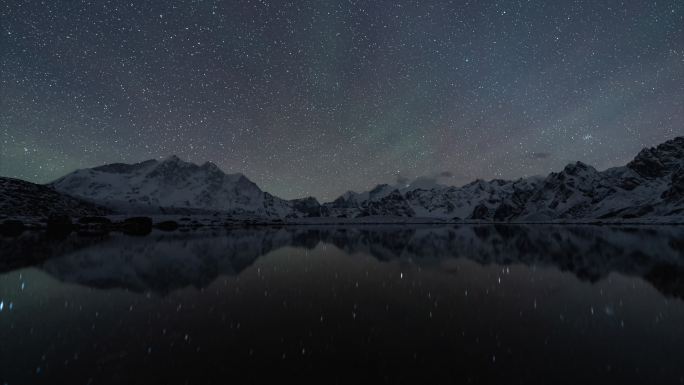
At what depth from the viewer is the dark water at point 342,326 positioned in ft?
34.9

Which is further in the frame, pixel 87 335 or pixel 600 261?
pixel 600 261

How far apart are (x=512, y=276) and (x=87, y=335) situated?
29.0 metres

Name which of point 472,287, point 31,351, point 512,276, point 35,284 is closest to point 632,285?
point 512,276

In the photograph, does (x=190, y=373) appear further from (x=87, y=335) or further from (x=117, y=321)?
(x=117, y=321)

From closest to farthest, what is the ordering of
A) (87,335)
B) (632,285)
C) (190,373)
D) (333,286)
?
1. (190,373)
2. (87,335)
3. (632,285)
4. (333,286)

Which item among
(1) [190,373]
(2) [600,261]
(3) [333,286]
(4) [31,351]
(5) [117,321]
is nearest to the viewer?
(1) [190,373]

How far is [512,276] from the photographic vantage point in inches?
1111

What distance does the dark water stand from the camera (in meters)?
10.6

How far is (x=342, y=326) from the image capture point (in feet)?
50.8

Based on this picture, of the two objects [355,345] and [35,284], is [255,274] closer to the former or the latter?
[35,284]

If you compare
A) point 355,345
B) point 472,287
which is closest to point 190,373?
point 355,345

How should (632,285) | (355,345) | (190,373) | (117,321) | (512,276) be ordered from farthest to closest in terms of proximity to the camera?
(512,276), (632,285), (117,321), (355,345), (190,373)

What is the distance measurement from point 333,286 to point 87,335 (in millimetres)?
15151

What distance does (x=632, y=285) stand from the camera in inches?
931
